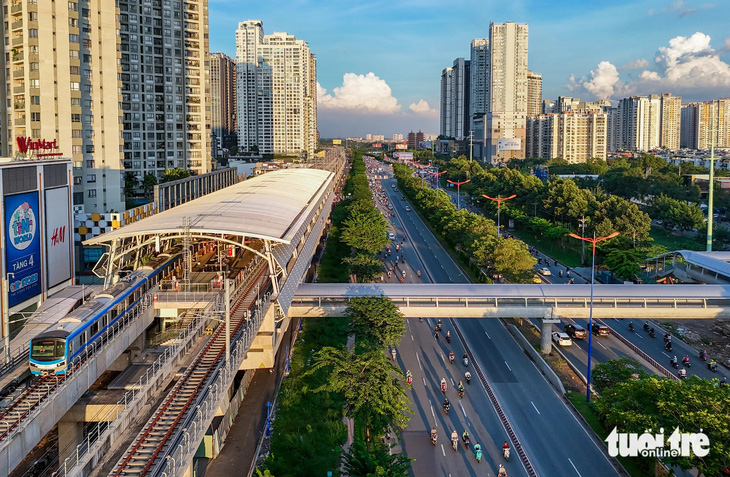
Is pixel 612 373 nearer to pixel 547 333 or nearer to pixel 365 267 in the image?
pixel 547 333

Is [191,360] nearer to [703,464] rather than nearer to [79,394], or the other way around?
[79,394]

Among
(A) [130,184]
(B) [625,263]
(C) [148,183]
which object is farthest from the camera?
(C) [148,183]

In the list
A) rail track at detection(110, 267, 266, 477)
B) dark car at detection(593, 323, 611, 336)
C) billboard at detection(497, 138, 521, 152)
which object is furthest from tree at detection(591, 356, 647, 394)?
billboard at detection(497, 138, 521, 152)

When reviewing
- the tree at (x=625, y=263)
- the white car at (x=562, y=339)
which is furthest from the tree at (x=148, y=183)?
the white car at (x=562, y=339)

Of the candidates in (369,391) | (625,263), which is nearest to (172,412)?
(369,391)

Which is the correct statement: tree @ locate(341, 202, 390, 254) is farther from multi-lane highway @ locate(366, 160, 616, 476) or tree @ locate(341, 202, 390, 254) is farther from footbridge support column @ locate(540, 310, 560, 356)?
footbridge support column @ locate(540, 310, 560, 356)

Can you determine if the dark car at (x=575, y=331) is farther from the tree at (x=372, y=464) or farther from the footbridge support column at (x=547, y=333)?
the tree at (x=372, y=464)
